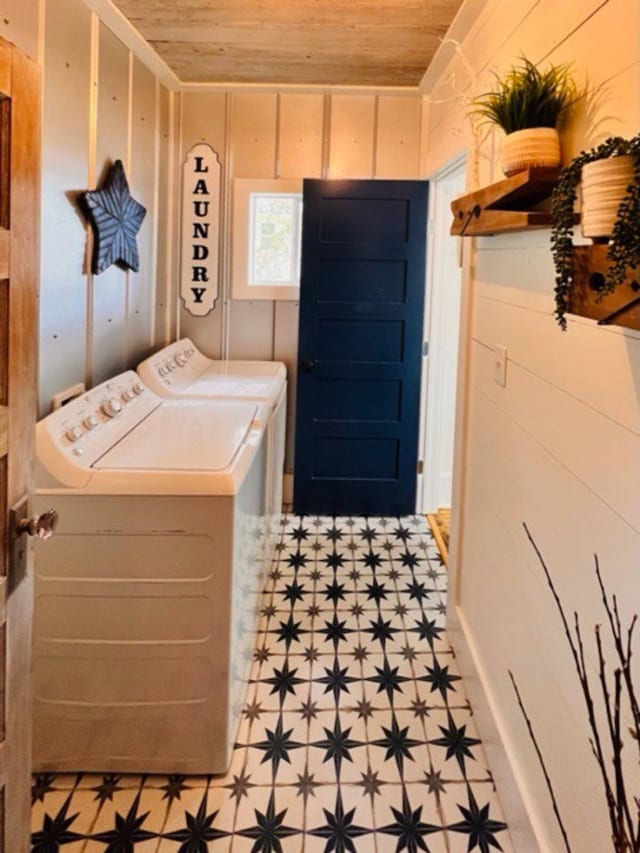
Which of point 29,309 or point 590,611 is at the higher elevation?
point 29,309

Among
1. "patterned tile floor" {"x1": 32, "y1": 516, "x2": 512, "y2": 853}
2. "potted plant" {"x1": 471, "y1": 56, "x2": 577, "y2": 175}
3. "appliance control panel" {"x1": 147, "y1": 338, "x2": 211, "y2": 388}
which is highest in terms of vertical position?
"potted plant" {"x1": 471, "y1": 56, "x2": 577, "y2": 175}

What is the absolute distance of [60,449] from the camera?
6.72ft

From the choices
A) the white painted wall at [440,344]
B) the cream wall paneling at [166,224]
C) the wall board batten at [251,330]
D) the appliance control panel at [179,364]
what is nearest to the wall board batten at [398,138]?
the white painted wall at [440,344]

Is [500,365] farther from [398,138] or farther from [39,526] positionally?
[398,138]

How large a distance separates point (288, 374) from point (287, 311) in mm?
385

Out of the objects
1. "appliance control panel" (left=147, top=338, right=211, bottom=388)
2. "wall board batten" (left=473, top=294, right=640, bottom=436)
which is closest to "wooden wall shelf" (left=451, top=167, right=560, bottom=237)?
"wall board batten" (left=473, top=294, right=640, bottom=436)

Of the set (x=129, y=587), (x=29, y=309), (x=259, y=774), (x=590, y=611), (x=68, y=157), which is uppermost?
(x=68, y=157)

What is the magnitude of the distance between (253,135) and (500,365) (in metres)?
2.71

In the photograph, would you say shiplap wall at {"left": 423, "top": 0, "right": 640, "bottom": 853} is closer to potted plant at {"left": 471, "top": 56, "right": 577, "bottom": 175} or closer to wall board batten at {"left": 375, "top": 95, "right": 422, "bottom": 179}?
potted plant at {"left": 471, "top": 56, "right": 577, "bottom": 175}

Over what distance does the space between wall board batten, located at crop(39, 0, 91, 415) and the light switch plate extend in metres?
1.51

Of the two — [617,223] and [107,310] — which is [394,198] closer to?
[107,310]

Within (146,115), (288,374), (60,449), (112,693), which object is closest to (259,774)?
(112,693)

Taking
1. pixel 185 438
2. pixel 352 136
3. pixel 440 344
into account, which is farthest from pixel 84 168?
pixel 440 344

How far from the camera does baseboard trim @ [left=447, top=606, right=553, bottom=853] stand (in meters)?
1.86
